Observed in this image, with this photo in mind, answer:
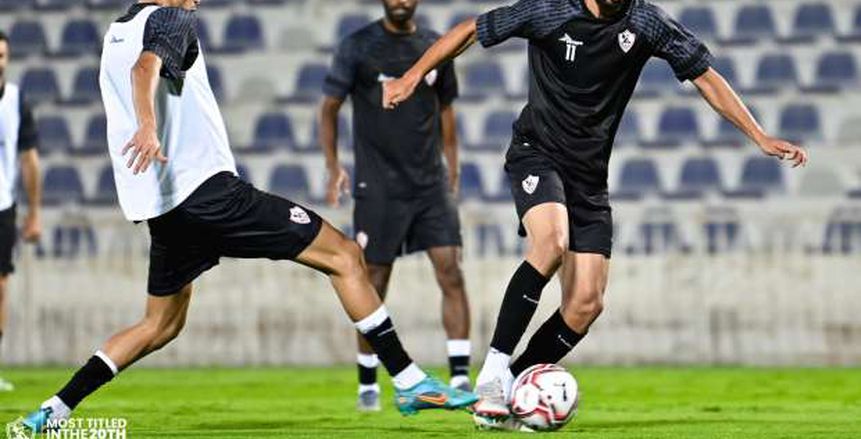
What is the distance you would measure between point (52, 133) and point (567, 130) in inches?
484

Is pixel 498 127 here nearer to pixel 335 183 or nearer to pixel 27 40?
pixel 27 40

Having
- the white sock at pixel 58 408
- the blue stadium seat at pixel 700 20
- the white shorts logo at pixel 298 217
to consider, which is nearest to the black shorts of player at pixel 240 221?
the white shorts logo at pixel 298 217

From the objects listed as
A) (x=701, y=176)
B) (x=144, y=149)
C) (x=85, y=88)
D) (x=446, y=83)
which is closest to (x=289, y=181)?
(x=85, y=88)

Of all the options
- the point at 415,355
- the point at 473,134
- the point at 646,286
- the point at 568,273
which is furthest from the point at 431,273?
the point at 568,273

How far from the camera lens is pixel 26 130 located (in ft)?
39.2

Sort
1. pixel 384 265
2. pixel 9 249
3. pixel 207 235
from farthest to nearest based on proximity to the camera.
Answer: pixel 9 249 < pixel 384 265 < pixel 207 235

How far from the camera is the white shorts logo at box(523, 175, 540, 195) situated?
732 cm

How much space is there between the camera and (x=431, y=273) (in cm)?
1506

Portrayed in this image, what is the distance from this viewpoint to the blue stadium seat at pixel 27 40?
19.4 meters

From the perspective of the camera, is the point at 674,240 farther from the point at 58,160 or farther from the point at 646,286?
the point at 58,160

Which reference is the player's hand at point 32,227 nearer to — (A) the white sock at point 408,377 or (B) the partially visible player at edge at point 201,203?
(B) the partially visible player at edge at point 201,203

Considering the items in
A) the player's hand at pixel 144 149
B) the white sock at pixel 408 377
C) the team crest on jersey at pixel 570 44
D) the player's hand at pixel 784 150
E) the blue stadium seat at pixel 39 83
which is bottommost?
the white sock at pixel 408 377

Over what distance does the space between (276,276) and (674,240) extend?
3.51 metres

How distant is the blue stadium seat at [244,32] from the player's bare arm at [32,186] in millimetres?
7198
